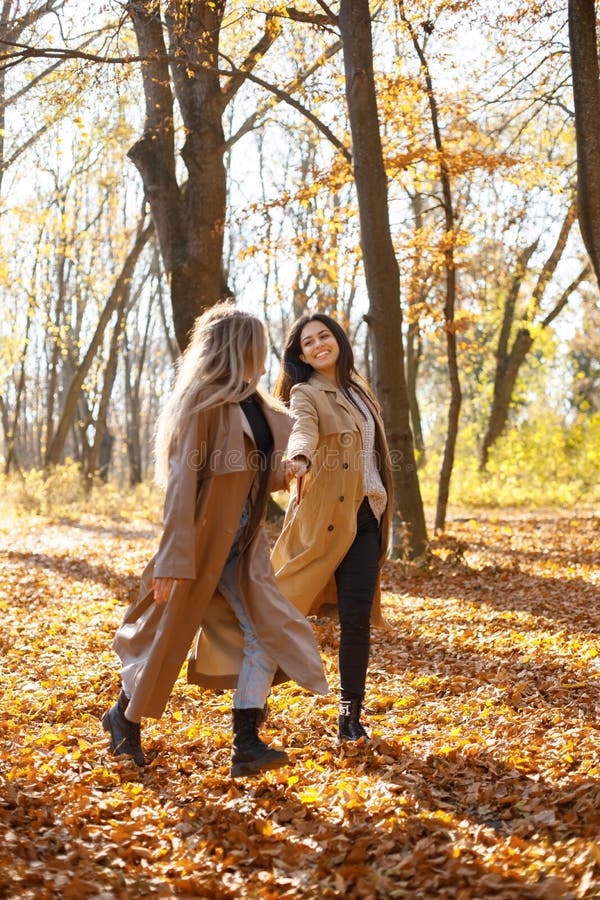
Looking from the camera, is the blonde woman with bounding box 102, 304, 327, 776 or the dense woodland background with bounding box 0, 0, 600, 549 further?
the dense woodland background with bounding box 0, 0, 600, 549

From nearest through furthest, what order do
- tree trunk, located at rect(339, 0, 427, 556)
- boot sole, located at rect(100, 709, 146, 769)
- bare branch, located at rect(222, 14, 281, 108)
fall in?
boot sole, located at rect(100, 709, 146, 769) → tree trunk, located at rect(339, 0, 427, 556) → bare branch, located at rect(222, 14, 281, 108)

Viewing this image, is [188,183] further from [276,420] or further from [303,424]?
[276,420]

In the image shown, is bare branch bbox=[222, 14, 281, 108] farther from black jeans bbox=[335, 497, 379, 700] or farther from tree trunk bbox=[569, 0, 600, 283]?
black jeans bbox=[335, 497, 379, 700]

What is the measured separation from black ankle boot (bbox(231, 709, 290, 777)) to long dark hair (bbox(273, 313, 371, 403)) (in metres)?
1.65

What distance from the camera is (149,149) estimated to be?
11617mm

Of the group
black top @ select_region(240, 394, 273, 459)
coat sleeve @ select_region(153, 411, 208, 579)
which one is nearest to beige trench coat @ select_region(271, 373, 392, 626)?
black top @ select_region(240, 394, 273, 459)

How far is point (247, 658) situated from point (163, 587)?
51cm

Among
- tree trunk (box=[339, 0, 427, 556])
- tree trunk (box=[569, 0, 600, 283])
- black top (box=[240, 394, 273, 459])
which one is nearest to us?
black top (box=[240, 394, 273, 459])

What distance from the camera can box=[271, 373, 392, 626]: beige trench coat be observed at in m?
4.54

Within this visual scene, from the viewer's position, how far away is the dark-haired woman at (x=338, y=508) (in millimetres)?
4480

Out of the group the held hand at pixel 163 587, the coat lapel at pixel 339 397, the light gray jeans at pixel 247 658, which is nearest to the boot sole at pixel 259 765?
the light gray jeans at pixel 247 658

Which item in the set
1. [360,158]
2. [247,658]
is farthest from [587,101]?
[247,658]

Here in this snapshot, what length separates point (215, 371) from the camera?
13.3ft

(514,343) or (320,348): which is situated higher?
(514,343)
